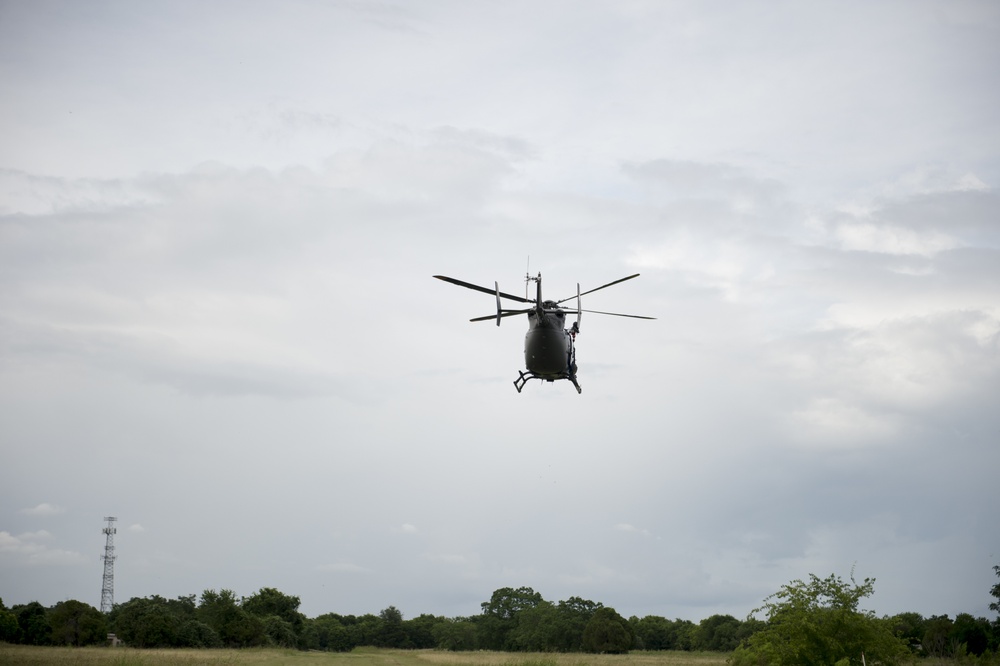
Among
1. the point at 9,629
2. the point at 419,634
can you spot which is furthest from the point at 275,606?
the point at 419,634

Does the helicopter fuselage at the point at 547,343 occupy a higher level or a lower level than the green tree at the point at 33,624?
higher

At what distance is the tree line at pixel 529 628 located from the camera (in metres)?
40.0

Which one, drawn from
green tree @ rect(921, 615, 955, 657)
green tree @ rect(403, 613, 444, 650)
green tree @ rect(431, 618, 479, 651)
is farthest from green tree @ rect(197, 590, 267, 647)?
green tree @ rect(921, 615, 955, 657)

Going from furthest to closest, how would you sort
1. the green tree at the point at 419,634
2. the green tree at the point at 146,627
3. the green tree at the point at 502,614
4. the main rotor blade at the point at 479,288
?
the green tree at the point at 419,634 → the green tree at the point at 502,614 → the green tree at the point at 146,627 → the main rotor blade at the point at 479,288

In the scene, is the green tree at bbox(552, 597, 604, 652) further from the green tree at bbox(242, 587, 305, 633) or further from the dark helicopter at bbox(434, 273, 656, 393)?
the dark helicopter at bbox(434, 273, 656, 393)

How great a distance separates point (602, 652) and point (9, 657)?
54669 mm

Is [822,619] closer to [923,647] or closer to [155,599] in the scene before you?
[923,647]

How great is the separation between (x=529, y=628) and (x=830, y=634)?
219ft

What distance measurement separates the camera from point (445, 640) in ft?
378

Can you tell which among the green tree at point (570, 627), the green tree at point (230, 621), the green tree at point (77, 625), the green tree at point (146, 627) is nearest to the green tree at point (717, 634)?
the green tree at point (570, 627)

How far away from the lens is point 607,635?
89938 mm

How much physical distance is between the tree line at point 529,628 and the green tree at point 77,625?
0.08 meters

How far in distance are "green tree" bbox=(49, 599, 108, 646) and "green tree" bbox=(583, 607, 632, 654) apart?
45956mm

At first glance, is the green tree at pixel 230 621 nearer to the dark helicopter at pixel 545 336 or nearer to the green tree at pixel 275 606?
the green tree at pixel 275 606
